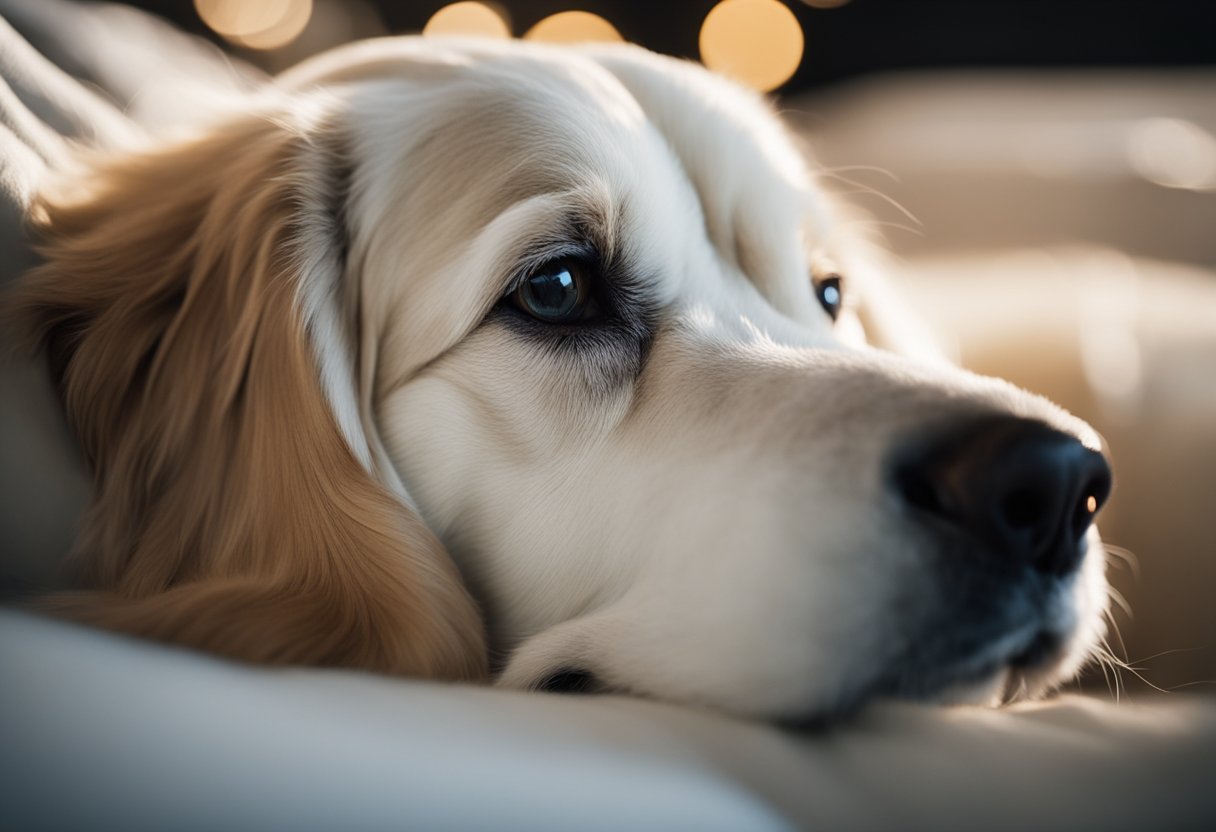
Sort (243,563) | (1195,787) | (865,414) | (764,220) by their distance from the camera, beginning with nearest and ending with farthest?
(1195,787) → (865,414) → (243,563) → (764,220)

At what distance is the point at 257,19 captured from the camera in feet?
12.7

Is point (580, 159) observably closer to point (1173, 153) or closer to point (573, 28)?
point (1173, 153)

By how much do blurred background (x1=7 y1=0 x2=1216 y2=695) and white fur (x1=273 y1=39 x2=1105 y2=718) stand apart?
48 cm

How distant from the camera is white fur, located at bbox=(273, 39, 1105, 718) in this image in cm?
94

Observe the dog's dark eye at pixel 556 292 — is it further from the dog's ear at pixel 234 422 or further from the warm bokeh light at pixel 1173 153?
the warm bokeh light at pixel 1173 153

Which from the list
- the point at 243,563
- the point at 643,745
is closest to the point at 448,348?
the point at 243,563

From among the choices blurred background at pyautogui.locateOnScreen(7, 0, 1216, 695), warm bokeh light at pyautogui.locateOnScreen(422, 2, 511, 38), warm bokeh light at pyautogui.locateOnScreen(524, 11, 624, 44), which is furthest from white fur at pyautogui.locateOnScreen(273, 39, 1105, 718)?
warm bokeh light at pyautogui.locateOnScreen(524, 11, 624, 44)

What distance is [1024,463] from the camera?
2.93 ft

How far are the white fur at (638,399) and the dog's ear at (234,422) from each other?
0.07 metres

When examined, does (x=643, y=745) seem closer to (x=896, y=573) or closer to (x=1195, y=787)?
(x=896, y=573)

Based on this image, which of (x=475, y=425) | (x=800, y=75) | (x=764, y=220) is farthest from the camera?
(x=800, y=75)

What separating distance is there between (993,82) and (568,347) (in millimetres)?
4493

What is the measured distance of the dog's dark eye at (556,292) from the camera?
4.19 feet

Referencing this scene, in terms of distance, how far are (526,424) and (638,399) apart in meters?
0.16
